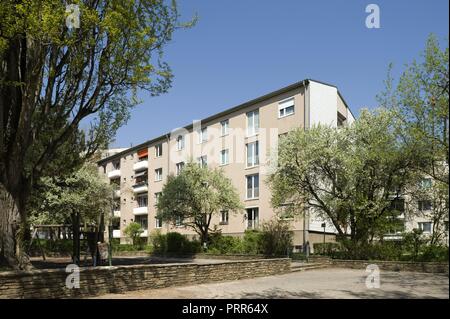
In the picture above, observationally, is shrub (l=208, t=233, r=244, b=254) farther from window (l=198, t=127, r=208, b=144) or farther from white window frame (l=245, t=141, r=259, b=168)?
window (l=198, t=127, r=208, b=144)

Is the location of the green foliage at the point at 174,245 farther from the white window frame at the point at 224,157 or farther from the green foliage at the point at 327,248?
the green foliage at the point at 327,248

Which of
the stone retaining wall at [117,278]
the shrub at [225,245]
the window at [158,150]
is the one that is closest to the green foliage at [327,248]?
the shrub at [225,245]

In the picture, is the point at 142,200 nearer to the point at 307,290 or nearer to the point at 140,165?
the point at 140,165

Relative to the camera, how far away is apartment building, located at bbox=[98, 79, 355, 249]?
113 ft

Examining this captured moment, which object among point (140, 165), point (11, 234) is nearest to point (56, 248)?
point (140, 165)

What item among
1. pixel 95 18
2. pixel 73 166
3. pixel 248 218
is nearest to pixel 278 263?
pixel 73 166

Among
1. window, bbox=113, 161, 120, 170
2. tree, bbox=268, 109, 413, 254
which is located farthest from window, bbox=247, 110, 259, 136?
window, bbox=113, 161, 120, 170

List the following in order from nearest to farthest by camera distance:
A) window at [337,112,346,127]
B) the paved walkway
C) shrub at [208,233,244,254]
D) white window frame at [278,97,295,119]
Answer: the paved walkway
shrub at [208,233,244,254]
white window frame at [278,97,295,119]
window at [337,112,346,127]

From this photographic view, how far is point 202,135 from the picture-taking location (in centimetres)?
4694

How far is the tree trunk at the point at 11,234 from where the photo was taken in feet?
43.8

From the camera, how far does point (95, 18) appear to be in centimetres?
1369

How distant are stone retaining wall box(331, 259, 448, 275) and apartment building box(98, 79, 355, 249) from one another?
4.98m

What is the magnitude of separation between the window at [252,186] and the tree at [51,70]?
2262cm
